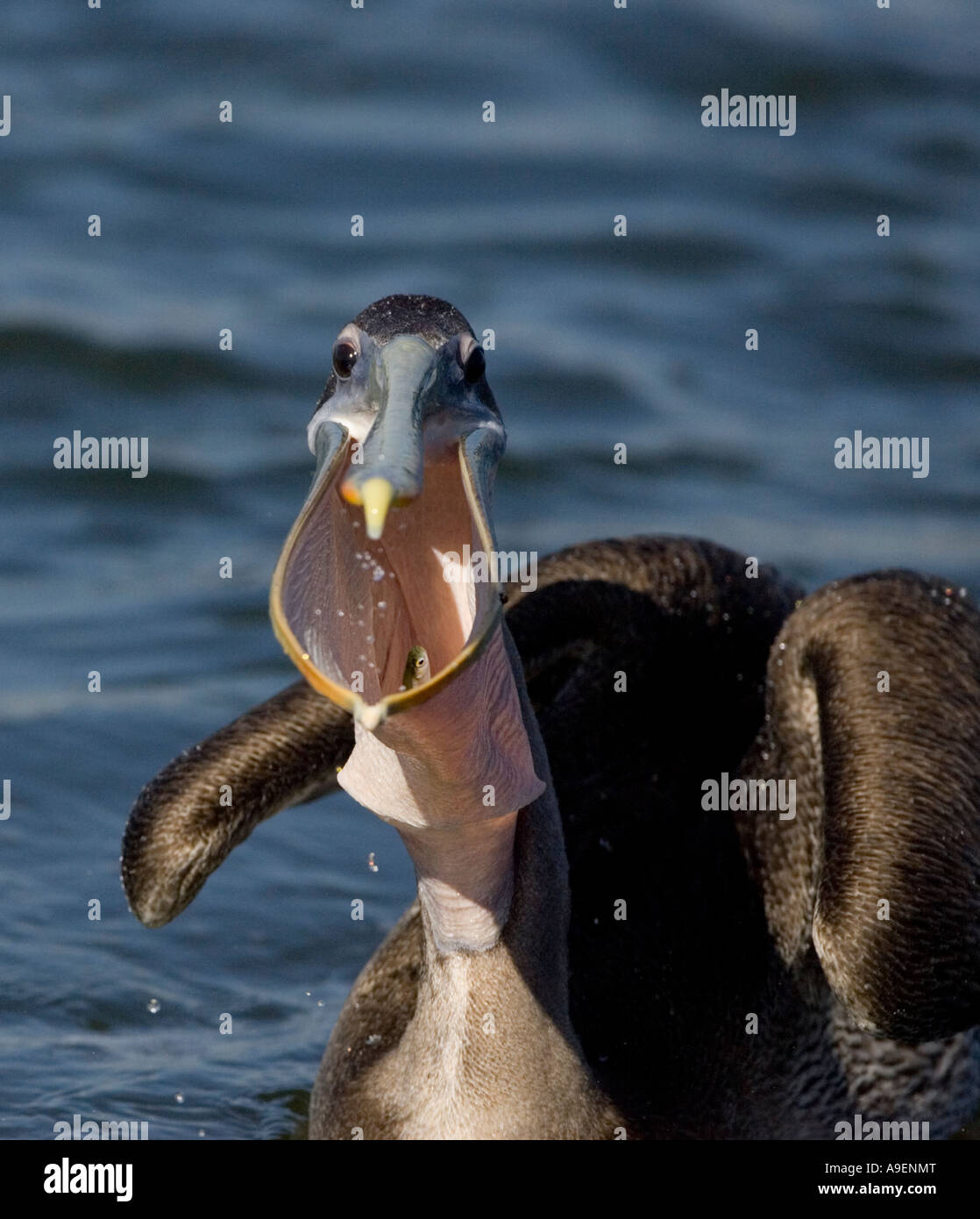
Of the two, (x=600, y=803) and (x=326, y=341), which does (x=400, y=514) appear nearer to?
(x=600, y=803)

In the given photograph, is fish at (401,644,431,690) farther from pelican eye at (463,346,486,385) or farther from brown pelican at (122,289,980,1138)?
pelican eye at (463,346,486,385)

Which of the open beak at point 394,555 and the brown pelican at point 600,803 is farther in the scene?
the brown pelican at point 600,803

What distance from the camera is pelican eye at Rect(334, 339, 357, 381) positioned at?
4102 millimetres

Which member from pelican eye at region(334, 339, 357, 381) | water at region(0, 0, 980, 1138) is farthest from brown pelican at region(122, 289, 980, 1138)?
water at region(0, 0, 980, 1138)

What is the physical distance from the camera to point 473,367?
13.5 ft

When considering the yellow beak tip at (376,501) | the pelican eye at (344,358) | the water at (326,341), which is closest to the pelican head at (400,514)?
the pelican eye at (344,358)

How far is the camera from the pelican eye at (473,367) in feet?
13.4

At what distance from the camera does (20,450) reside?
10.5 meters

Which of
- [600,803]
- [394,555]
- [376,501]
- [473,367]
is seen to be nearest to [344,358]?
[473,367]

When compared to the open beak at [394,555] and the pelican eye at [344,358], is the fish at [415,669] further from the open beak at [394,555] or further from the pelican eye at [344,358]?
the pelican eye at [344,358]

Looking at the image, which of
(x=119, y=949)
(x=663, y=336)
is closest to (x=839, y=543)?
(x=663, y=336)
